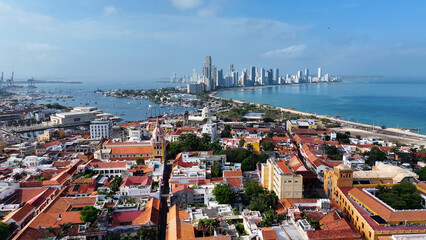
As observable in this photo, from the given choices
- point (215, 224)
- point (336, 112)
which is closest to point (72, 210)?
point (215, 224)

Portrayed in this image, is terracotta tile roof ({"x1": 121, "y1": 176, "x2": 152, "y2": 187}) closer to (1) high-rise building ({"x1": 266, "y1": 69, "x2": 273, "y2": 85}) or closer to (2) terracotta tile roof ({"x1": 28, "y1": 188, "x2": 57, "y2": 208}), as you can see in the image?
(2) terracotta tile roof ({"x1": 28, "y1": 188, "x2": 57, "y2": 208})

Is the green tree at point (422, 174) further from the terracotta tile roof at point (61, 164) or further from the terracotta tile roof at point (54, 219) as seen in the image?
the terracotta tile roof at point (61, 164)

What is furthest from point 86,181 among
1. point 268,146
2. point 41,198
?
point 268,146

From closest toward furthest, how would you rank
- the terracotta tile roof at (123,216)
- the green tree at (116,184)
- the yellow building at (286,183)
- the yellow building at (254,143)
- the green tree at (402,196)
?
1. the terracotta tile roof at (123,216)
2. the green tree at (402,196)
3. the yellow building at (286,183)
4. the green tree at (116,184)
5. the yellow building at (254,143)

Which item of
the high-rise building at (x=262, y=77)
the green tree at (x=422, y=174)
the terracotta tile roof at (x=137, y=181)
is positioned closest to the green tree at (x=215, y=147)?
the terracotta tile roof at (x=137, y=181)

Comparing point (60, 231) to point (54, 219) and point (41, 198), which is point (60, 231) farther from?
point (41, 198)

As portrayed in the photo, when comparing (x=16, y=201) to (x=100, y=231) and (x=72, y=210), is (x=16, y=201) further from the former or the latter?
(x=100, y=231)

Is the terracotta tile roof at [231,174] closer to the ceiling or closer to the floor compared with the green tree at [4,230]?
closer to the ceiling

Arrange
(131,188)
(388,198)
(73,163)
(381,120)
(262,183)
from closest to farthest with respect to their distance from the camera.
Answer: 1. (388,198)
2. (131,188)
3. (262,183)
4. (73,163)
5. (381,120)

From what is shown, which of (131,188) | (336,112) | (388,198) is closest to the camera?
(388,198)

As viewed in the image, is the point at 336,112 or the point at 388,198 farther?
the point at 336,112
